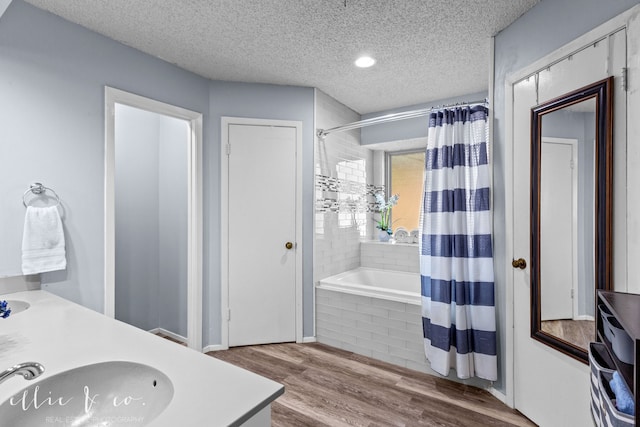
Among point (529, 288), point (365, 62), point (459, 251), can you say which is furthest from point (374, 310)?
point (365, 62)

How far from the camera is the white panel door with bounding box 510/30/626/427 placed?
161 cm

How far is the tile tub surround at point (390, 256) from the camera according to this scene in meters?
3.67

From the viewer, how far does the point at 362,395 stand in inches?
89.0

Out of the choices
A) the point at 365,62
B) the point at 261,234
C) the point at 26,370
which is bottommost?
the point at 26,370

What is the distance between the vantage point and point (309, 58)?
262 cm

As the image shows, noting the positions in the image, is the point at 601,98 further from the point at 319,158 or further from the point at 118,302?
the point at 118,302

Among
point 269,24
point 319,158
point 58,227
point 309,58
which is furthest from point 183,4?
point 319,158

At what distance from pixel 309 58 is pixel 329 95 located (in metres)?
0.86

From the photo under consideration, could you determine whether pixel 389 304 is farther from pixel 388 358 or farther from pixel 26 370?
pixel 26 370

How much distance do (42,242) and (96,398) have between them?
4.55 ft

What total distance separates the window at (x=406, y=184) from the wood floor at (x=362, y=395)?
1.93m

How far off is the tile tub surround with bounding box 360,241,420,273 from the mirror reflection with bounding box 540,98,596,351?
1757 millimetres

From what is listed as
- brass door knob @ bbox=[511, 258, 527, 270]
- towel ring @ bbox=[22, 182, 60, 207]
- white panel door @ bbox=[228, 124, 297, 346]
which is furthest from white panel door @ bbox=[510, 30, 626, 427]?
towel ring @ bbox=[22, 182, 60, 207]

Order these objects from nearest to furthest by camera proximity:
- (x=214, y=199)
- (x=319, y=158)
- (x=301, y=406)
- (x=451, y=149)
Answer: (x=301, y=406)
(x=451, y=149)
(x=214, y=199)
(x=319, y=158)
